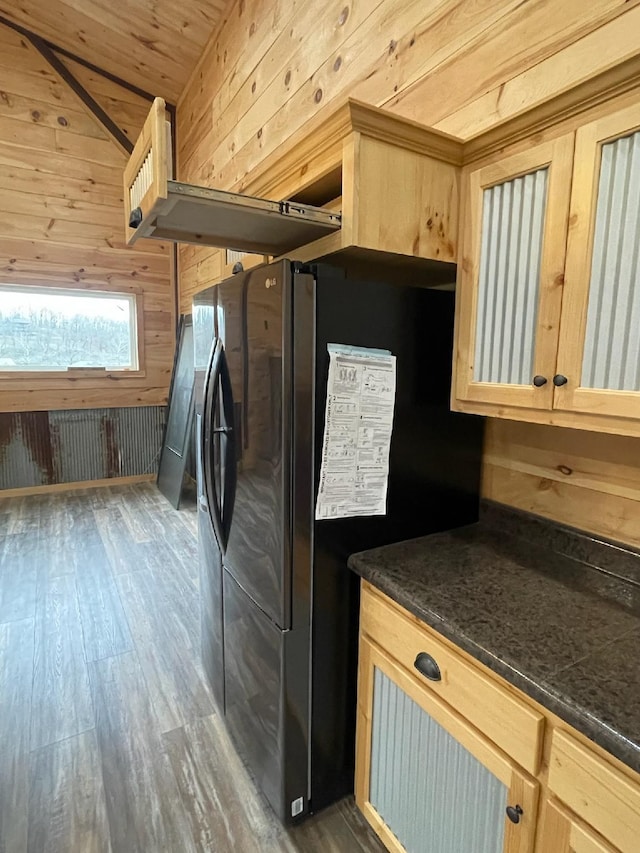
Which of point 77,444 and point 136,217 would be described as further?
point 77,444

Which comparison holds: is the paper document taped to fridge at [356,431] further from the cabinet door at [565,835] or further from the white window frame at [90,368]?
the white window frame at [90,368]

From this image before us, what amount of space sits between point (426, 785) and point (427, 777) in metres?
0.03

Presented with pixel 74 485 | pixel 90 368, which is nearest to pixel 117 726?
pixel 74 485

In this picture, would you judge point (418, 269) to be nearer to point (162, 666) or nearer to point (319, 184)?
point (319, 184)

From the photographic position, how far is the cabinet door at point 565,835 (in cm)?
80

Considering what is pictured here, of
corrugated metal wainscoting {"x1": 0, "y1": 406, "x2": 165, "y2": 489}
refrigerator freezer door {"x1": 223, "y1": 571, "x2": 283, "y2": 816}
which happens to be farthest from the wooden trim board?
refrigerator freezer door {"x1": 223, "y1": 571, "x2": 283, "y2": 816}

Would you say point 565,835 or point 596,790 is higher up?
point 596,790

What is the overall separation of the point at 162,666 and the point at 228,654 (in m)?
0.69

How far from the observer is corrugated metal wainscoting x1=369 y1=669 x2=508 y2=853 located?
3.37 feet

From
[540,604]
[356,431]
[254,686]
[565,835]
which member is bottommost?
[254,686]

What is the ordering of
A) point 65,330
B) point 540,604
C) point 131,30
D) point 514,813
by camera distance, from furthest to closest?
point 65,330, point 131,30, point 540,604, point 514,813

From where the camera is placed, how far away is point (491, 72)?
4.83 ft

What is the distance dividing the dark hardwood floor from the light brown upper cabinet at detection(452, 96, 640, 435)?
1.42m

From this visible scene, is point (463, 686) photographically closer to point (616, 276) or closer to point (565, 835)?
point (565, 835)
